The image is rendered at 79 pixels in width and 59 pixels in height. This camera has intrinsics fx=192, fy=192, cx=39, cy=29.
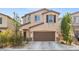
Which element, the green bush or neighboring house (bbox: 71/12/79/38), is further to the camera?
the green bush

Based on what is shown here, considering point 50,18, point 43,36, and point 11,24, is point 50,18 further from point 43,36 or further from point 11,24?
point 11,24

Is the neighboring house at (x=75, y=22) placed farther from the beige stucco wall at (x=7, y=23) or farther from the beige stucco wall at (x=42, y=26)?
the beige stucco wall at (x=7, y=23)

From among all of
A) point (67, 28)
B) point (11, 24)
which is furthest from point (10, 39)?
point (67, 28)

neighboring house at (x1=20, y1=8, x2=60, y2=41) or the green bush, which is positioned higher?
neighboring house at (x1=20, y1=8, x2=60, y2=41)

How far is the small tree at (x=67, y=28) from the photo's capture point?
4672 mm

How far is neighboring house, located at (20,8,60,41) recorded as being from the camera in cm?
471

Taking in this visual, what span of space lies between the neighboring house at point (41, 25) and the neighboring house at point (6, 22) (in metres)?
0.25

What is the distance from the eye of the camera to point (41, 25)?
4.74 metres

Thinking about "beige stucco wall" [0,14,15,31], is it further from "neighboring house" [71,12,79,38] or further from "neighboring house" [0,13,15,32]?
"neighboring house" [71,12,79,38]

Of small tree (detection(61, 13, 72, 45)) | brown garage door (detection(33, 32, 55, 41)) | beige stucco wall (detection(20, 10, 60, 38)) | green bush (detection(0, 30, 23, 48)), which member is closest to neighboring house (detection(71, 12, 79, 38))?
small tree (detection(61, 13, 72, 45))

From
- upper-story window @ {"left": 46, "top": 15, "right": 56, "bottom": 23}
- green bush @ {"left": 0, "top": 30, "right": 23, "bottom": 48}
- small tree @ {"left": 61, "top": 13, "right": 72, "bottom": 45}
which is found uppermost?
upper-story window @ {"left": 46, "top": 15, "right": 56, "bottom": 23}

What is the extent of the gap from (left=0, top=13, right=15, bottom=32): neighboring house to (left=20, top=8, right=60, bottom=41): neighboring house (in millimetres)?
252

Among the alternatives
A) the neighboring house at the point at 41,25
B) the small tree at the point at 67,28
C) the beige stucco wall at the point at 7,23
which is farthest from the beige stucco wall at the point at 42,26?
the beige stucco wall at the point at 7,23
